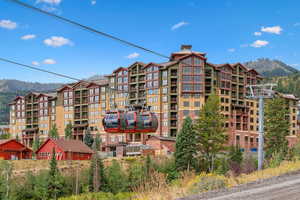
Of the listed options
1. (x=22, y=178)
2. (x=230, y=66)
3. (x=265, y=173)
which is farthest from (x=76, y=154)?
(x=265, y=173)

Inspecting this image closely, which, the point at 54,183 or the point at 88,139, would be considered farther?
the point at 88,139

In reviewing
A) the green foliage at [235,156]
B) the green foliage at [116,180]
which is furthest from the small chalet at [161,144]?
the green foliage at [116,180]

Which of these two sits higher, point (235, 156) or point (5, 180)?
point (235, 156)

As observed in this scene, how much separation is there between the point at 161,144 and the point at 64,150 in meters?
21.4

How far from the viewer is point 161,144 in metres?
84.7

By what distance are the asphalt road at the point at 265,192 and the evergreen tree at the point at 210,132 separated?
53.6m

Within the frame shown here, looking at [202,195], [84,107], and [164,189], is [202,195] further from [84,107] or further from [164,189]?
[84,107]

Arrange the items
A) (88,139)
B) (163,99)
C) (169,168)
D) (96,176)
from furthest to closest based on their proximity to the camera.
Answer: (88,139)
(163,99)
(169,168)
(96,176)

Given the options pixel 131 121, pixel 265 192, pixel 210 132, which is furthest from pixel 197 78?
pixel 265 192

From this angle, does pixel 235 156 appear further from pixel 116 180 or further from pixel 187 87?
pixel 187 87

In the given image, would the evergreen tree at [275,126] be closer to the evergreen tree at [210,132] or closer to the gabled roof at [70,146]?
the evergreen tree at [210,132]

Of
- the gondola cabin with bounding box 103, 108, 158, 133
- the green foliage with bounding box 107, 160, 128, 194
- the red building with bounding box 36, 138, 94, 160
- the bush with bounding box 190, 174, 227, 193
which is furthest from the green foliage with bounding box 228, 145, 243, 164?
the bush with bounding box 190, 174, 227, 193

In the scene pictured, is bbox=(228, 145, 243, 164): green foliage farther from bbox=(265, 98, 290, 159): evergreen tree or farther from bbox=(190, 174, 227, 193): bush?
bbox=(190, 174, 227, 193): bush

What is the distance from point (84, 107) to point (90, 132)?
31.9ft
